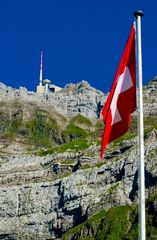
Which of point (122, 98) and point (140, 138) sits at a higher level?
point (122, 98)

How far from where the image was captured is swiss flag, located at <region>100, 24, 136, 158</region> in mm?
30938

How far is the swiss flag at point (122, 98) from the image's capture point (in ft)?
102

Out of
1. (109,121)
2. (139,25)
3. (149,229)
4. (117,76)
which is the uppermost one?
(139,25)

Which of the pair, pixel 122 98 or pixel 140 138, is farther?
pixel 122 98

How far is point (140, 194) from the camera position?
29234 mm

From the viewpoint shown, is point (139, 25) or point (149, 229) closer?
point (139, 25)

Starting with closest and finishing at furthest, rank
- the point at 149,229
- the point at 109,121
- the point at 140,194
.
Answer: the point at 140,194 < the point at 109,121 < the point at 149,229

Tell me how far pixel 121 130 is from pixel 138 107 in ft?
5.47

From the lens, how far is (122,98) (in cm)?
3136

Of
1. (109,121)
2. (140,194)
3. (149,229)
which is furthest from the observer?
(149,229)

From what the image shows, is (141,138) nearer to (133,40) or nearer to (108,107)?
(108,107)

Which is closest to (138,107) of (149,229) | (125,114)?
(125,114)

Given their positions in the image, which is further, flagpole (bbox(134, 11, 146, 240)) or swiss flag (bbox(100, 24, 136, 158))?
swiss flag (bbox(100, 24, 136, 158))

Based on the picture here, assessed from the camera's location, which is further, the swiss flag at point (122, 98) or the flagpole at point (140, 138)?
the swiss flag at point (122, 98)
